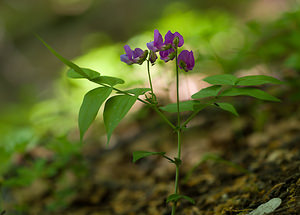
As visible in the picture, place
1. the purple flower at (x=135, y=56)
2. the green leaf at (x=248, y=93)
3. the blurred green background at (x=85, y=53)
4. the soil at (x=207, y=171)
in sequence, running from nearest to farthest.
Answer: the green leaf at (x=248, y=93)
the purple flower at (x=135, y=56)
the soil at (x=207, y=171)
the blurred green background at (x=85, y=53)

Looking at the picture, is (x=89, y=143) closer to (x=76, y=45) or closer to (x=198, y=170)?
(x=198, y=170)

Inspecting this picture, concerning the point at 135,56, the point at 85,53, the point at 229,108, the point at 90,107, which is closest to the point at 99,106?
the point at 90,107

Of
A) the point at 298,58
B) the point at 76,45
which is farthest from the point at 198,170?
the point at 76,45

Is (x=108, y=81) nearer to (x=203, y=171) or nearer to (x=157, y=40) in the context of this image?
(x=157, y=40)

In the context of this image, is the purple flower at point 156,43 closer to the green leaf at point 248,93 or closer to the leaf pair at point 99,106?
the leaf pair at point 99,106

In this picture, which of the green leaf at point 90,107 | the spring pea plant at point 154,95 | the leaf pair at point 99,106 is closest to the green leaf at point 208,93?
the spring pea plant at point 154,95

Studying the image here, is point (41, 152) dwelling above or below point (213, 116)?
below
